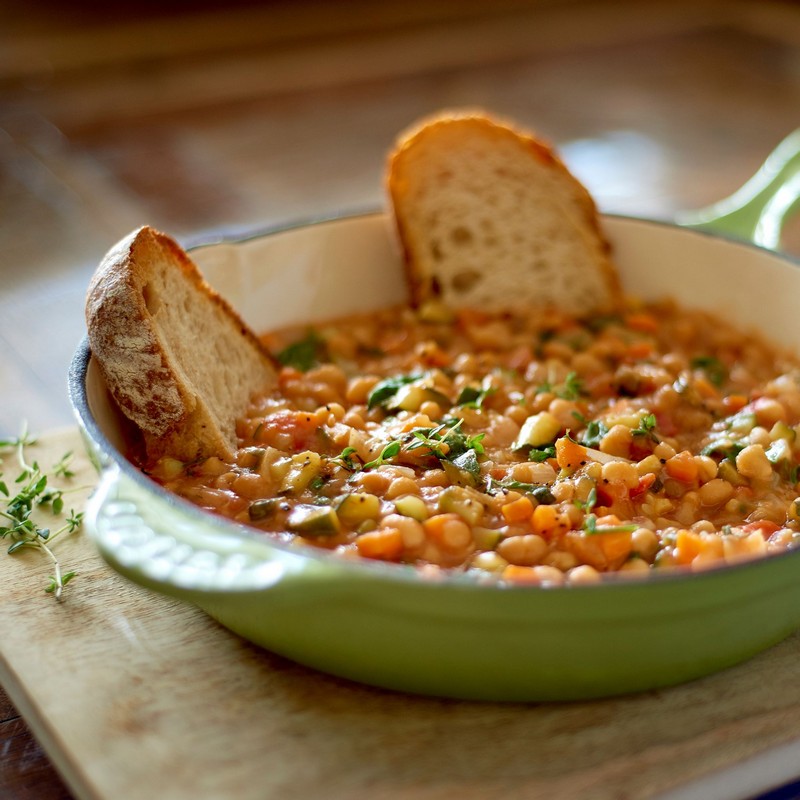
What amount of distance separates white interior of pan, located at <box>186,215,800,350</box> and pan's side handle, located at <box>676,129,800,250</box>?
0.57ft

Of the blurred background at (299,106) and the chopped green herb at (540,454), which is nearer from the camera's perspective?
the chopped green herb at (540,454)

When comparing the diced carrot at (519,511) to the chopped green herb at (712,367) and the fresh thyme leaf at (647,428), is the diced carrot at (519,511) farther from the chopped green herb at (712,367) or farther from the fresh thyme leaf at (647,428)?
the chopped green herb at (712,367)

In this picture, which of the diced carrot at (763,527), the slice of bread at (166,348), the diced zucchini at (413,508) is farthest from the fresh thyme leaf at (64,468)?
the diced carrot at (763,527)

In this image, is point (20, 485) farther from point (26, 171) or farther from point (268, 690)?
point (26, 171)

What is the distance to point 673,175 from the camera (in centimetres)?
607

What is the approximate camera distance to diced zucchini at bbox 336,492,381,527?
235cm

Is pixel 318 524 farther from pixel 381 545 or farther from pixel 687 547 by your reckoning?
pixel 687 547

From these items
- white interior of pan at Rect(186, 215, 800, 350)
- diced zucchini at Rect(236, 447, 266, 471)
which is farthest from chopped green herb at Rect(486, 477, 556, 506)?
white interior of pan at Rect(186, 215, 800, 350)

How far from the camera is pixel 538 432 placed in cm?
275

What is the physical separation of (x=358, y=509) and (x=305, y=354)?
1.10 m

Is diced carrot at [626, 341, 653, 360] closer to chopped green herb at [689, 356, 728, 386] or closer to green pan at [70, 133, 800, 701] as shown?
chopped green herb at [689, 356, 728, 386]

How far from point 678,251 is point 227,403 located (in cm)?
165

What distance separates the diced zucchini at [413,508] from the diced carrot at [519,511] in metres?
0.18

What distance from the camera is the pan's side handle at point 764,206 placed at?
367cm
